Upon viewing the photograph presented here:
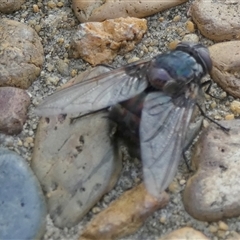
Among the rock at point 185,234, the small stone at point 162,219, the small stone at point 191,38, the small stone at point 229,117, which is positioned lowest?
the small stone at point 162,219

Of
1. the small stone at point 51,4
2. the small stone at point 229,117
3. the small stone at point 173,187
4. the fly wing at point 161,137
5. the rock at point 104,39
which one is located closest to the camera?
the fly wing at point 161,137

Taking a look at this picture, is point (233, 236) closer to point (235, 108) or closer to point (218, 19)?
point (235, 108)

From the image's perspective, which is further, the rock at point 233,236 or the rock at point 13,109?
the rock at point 13,109

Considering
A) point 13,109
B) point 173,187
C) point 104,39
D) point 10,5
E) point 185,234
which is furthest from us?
point 10,5

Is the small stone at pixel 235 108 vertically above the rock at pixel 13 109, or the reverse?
the rock at pixel 13 109

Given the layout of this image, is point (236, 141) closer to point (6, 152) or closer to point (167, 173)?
point (167, 173)

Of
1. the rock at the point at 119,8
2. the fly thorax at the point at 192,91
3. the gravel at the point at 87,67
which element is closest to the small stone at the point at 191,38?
the gravel at the point at 87,67

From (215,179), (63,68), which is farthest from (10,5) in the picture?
(215,179)

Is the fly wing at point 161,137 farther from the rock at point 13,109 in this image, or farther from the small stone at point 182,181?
the rock at point 13,109

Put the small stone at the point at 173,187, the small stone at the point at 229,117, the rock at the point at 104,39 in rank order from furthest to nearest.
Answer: the rock at the point at 104,39
the small stone at the point at 229,117
the small stone at the point at 173,187
